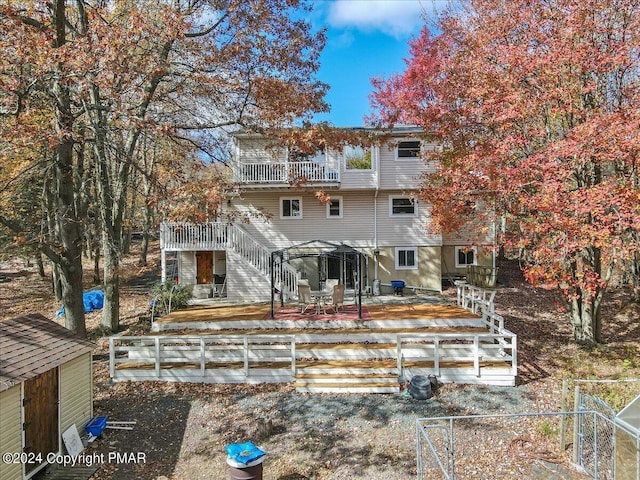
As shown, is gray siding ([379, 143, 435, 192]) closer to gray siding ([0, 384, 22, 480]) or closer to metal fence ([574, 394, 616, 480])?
metal fence ([574, 394, 616, 480])

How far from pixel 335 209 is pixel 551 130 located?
420 inches

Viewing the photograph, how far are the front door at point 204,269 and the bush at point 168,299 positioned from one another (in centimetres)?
393

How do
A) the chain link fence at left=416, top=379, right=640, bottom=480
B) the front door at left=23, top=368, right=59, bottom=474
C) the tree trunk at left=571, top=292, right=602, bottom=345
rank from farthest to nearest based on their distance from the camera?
the tree trunk at left=571, top=292, right=602, bottom=345, the front door at left=23, top=368, right=59, bottom=474, the chain link fence at left=416, top=379, right=640, bottom=480

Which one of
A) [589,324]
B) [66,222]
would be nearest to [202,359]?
[66,222]

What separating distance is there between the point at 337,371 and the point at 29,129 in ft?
31.2

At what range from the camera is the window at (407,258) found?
21234 millimetres

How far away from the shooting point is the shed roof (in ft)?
23.1

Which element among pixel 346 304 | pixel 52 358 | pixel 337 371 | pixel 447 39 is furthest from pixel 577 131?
pixel 52 358

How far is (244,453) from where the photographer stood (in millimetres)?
6961

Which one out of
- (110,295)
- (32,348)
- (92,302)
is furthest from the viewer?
(92,302)

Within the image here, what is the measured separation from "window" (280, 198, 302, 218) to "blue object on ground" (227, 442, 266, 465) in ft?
48.6

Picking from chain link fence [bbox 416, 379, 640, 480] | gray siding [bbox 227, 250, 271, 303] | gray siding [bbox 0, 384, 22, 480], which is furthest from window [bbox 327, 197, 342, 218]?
gray siding [bbox 0, 384, 22, 480]

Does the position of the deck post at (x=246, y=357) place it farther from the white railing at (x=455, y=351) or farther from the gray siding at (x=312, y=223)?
the gray siding at (x=312, y=223)

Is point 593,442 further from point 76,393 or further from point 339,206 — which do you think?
point 339,206
